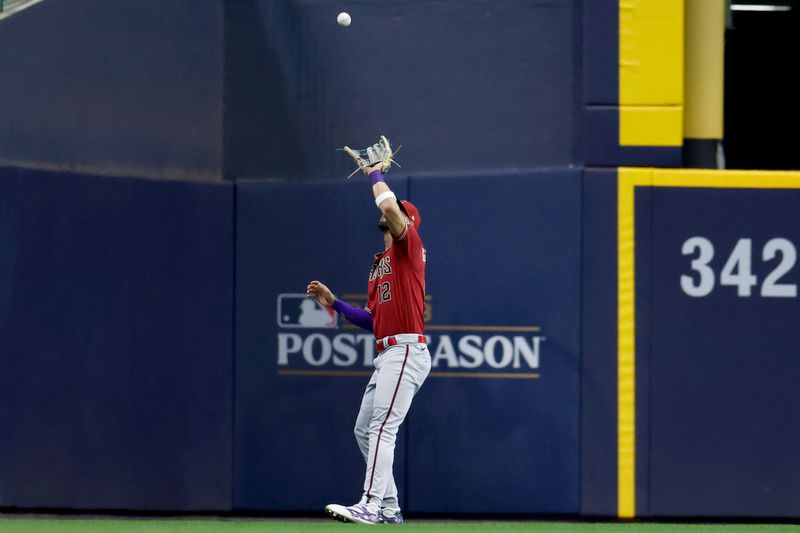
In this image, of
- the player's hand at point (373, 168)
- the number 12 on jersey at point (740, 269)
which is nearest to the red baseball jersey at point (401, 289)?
the player's hand at point (373, 168)

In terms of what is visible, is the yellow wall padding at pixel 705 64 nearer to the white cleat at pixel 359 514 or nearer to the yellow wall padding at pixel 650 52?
the yellow wall padding at pixel 650 52

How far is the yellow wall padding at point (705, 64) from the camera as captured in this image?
723 centimetres

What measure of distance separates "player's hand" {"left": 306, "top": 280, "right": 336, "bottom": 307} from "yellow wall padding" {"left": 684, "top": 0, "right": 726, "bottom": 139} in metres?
2.61

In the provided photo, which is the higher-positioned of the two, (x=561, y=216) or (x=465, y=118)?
(x=465, y=118)

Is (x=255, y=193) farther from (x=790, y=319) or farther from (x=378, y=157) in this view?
(x=790, y=319)

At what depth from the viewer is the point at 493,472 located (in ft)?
22.9

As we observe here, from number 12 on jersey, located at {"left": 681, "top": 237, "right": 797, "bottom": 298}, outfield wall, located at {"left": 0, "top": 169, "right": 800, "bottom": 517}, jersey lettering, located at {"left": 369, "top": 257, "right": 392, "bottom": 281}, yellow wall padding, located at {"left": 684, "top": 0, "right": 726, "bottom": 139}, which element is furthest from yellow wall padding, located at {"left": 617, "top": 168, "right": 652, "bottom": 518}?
jersey lettering, located at {"left": 369, "top": 257, "right": 392, "bottom": 281}

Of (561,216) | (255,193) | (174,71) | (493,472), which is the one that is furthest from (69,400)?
(561,216)

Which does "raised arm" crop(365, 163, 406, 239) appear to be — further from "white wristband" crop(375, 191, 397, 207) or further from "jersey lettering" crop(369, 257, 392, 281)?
"jersey lettering" crop(369, 257, 392, 281)

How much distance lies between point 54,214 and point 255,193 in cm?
122

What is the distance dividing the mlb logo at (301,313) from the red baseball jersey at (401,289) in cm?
93

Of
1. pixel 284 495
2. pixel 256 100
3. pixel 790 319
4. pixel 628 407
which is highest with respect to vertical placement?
pixel 256 100

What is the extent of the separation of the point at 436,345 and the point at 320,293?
0.97 meters

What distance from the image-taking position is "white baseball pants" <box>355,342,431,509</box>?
240 inches
